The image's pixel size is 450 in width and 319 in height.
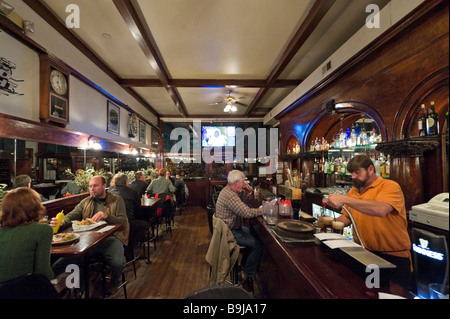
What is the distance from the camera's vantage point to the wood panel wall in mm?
1776

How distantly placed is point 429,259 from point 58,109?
4.09m

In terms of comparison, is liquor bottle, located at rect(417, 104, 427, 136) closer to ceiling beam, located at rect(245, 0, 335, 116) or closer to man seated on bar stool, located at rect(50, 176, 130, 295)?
ceiling beam, located at rect(245, 0, 335, 116)

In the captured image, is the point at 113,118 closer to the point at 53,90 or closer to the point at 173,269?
the point at 53,90

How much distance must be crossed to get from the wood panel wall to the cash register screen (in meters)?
0.77

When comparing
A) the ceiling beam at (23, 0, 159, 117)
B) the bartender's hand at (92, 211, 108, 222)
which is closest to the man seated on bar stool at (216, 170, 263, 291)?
the bartender's hand at (92, 211, 108, 222)

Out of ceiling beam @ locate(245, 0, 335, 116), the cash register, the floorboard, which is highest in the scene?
ceiling beam @ locate(245, 0, 335, 116)

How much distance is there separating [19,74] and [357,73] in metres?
4.33

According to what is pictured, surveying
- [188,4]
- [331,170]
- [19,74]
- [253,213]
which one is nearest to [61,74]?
[19,74]

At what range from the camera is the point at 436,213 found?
0.93 m

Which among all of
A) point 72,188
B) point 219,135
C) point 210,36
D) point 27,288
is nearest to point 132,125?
point 72,188

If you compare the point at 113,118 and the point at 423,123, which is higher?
the point at 113,118

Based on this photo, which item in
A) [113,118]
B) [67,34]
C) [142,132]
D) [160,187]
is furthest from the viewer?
[142,132]

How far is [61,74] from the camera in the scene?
299 centimetres

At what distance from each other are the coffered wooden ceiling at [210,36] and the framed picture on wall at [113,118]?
66cm
